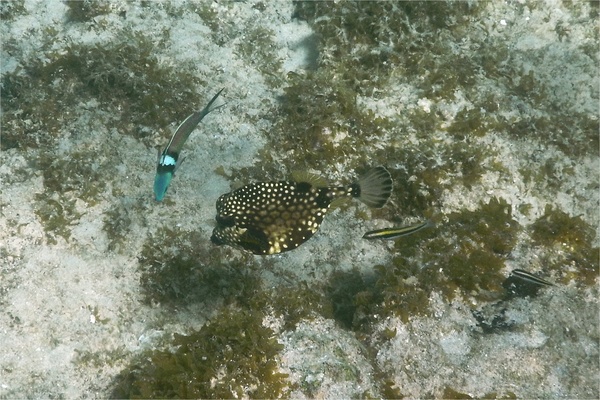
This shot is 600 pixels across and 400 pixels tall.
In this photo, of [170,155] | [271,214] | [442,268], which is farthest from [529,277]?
[170,155]

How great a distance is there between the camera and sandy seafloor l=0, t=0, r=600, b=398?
14.0 ft

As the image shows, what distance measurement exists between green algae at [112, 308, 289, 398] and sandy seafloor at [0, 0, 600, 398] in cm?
20

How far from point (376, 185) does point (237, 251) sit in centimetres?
186

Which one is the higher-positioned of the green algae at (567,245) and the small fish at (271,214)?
the small fish at (271,214)

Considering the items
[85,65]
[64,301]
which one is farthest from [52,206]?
[85,65]

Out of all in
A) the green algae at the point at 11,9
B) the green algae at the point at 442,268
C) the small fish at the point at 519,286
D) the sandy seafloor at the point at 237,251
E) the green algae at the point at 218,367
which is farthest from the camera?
the green algae at the point at 11,9

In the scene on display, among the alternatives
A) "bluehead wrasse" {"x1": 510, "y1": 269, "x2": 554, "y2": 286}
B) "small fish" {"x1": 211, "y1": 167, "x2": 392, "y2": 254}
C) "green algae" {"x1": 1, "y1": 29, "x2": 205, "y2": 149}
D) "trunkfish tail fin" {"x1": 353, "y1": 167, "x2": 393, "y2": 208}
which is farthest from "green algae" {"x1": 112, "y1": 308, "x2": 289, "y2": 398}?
"green algae" {"x1": 1, "y1": 29, "x2": 205, "y2": 149}

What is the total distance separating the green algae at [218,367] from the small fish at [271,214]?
2.76 feet

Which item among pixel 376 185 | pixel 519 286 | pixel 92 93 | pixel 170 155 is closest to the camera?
pixel 170 155

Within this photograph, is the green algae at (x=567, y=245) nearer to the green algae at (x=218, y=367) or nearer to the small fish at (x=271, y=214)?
the small fish at (x=271, y=214)

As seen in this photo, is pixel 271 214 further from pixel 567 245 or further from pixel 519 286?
pixel 567 245

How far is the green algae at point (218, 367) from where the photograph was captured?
150 inches

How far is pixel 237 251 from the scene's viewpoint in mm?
5102

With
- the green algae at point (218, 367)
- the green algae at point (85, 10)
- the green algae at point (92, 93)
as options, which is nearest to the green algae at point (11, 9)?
the green algae at point (85, 10)
